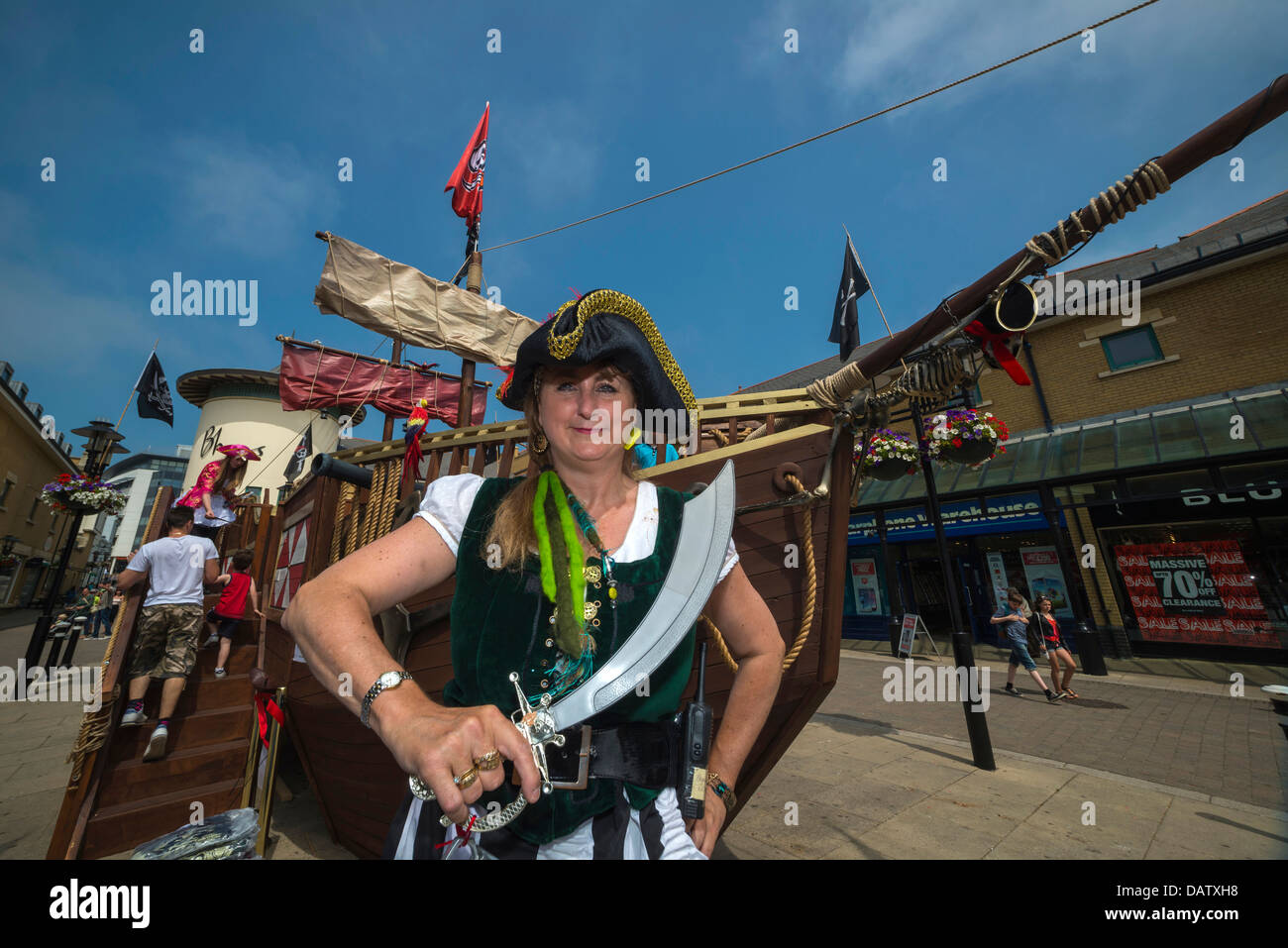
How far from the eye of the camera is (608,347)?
1501 mm

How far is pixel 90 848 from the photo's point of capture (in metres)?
3.40

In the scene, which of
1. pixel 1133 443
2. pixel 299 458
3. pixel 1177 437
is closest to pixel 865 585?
pixel 1133 443

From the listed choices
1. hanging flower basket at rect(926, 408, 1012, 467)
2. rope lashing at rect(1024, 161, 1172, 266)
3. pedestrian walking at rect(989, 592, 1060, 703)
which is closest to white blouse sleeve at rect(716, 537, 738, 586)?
rope lashing at rect(1024, 161, 1172, 266)

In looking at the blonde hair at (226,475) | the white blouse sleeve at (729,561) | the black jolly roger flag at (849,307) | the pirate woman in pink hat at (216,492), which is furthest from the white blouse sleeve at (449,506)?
→ the black jolly roger flag at (849,307)

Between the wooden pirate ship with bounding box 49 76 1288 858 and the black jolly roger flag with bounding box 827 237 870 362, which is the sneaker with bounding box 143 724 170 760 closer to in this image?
the wooden pirate ship with bounding box 49 76 1288 858

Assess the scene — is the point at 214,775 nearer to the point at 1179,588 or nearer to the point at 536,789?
the point at 536,789

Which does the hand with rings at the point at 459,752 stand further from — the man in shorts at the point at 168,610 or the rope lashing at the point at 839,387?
the man in shorts at the point at 168,610

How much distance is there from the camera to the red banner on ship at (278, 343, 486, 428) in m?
10.1

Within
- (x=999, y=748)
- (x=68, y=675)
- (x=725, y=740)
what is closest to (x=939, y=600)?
(x=999, y=748)

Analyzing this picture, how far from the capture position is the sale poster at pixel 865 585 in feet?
50.5

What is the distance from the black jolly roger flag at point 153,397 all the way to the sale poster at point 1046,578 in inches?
829

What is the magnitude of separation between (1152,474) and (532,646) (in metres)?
14.8

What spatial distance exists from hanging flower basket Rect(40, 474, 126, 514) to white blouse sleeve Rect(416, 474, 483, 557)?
1380cm

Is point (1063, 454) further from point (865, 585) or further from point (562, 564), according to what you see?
point (562, 564)
